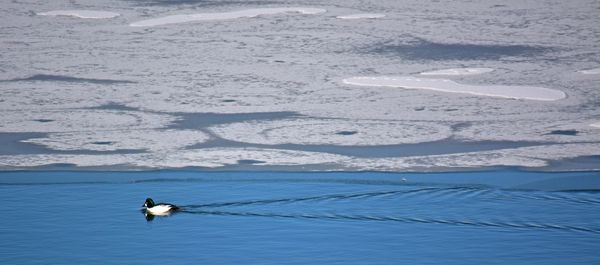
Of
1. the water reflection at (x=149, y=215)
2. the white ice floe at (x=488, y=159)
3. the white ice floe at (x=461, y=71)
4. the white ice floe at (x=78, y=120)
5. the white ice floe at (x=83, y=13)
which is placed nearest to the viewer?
the water reflection at (x=149, y=215)

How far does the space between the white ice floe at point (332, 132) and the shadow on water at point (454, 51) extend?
2.30m

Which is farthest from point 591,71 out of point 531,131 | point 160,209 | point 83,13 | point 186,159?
point 83,13

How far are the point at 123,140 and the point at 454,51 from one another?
4.17 m

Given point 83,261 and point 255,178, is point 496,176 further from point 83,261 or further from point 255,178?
point 83,261

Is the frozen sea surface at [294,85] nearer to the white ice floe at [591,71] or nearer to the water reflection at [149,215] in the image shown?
the white ice floe at [591,71]

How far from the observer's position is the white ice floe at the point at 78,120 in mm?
9055

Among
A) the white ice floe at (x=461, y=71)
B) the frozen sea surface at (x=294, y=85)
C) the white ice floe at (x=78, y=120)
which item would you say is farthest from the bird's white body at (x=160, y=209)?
the white ice floe at (x=461, y=71)

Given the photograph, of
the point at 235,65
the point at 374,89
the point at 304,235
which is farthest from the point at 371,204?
the point at 235,65

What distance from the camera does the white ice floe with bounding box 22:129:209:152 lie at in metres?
8.51

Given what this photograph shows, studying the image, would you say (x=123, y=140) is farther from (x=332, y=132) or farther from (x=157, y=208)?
(x=157, y=208)

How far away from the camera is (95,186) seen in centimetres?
771

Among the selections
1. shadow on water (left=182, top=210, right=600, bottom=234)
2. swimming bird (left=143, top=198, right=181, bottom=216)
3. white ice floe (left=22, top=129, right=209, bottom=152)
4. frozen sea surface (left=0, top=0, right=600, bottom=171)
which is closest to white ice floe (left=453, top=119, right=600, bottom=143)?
frozen sea surface (left=0, top=0, right=600, bottom=171)

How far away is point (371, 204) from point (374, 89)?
3158 millimetres

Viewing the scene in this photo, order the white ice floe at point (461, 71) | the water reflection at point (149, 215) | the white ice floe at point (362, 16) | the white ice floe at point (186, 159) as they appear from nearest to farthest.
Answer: the water reflection at point (149, 215)
the white ice floe at point (186, 159)
the white ice floe at point (461, 71)
the white ice floe at point (362, 16)
